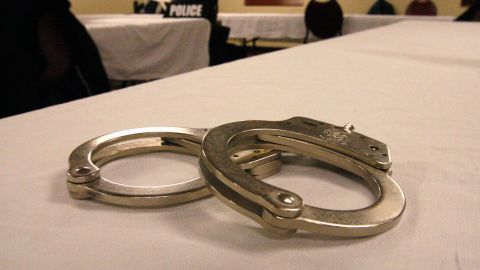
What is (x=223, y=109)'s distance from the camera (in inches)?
21.0

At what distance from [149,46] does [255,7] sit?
178 inches

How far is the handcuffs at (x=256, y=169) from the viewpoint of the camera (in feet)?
0.76

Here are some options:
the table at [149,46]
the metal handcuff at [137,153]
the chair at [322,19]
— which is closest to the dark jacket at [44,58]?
the table at [149,46]

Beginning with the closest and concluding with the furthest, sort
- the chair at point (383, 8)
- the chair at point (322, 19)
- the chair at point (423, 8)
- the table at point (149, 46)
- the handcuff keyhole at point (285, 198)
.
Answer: the handcuff keyhole at point (285, 198)
the table at point (149, 46)
the chair at point (322, 19)
the chair at point (423, 8)
the chair at point (383, 8)

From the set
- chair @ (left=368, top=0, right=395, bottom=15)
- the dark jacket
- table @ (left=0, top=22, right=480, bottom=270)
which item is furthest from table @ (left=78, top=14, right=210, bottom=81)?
chair @ (left=368, top=0, right=395, bottom=15)

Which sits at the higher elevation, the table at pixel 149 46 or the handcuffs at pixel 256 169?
the handcuffs at pixel 256 169

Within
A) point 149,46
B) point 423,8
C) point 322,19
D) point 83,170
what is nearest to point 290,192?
point 83,170

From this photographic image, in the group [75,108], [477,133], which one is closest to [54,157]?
[75,108]

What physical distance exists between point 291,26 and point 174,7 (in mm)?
1752

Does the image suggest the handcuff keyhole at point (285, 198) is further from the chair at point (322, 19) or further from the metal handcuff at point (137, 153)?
the chair at point (322, 19)

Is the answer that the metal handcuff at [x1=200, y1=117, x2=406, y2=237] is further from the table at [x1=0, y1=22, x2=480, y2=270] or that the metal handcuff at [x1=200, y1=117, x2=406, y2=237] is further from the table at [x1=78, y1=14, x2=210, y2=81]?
the table at [x1=78, y1=14, x2=210, y2=81]

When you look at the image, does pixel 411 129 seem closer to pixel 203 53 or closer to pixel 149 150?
pixel 149 150

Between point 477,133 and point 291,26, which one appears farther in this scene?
point 291,26

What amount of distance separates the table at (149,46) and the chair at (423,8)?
11.4ft
